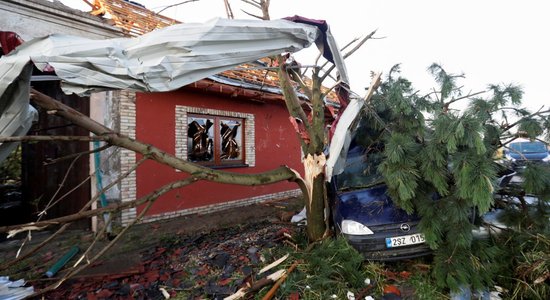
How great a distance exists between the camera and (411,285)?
3.30 metres

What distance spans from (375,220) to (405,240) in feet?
1.28

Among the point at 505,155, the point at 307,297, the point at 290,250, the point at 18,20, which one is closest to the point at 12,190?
the point at 18,20

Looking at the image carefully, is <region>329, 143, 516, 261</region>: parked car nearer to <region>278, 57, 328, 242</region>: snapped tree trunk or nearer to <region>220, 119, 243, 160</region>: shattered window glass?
<region>278, 57, 328, 242</region>: snapped tree trunk

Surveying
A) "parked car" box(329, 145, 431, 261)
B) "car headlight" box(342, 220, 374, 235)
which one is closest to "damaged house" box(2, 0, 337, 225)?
"parked car" box(329, 145, 431, 261)

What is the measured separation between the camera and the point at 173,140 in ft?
22.1

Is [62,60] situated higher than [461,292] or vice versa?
[62,60]

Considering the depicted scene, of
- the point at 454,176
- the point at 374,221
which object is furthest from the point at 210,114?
the point at 454,176

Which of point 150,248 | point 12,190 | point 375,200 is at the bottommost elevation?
point 150,248

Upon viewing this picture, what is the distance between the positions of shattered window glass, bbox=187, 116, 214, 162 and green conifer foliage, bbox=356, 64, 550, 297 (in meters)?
5.17

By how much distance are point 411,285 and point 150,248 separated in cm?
403

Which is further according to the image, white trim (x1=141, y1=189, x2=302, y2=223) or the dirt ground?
white trim (x1=141, y1=189, x2=302, y2=223)

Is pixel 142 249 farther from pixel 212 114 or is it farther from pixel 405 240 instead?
pixel 405 240

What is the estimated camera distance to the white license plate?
11.1ft

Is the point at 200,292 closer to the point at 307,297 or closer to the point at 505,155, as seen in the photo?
the point at 307,297
